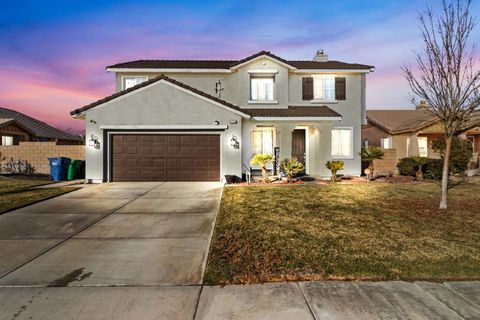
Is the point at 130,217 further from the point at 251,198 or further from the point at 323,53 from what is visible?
the point at 323,53

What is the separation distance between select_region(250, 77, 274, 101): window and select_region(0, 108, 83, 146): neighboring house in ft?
62.3

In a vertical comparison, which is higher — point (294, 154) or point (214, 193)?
point (294, 154)

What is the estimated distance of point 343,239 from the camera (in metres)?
6.02

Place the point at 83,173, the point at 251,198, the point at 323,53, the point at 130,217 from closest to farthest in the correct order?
the point at 130,217, the point at 251,198, the point at 83,173, the point at 323,53

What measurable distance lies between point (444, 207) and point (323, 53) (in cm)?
1398

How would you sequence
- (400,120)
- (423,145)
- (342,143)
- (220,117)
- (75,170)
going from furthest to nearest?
1. (400,120)
2. (423,145)
3. (342,143)
4. (75,170)
5. (220,117)

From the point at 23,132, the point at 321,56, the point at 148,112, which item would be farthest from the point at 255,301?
the point at 23,132

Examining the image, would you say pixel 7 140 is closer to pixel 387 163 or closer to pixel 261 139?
pixel 261 139

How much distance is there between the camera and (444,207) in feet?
28.7

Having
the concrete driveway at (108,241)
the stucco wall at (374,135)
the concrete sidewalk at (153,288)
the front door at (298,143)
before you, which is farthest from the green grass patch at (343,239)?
the stucco wall at (374,135)

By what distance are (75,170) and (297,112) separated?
12375 mm

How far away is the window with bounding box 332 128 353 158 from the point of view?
17672mm

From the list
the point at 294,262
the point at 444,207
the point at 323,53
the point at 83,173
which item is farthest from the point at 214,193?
the point at 323,53

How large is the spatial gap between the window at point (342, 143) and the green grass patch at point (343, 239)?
7.29 meters
